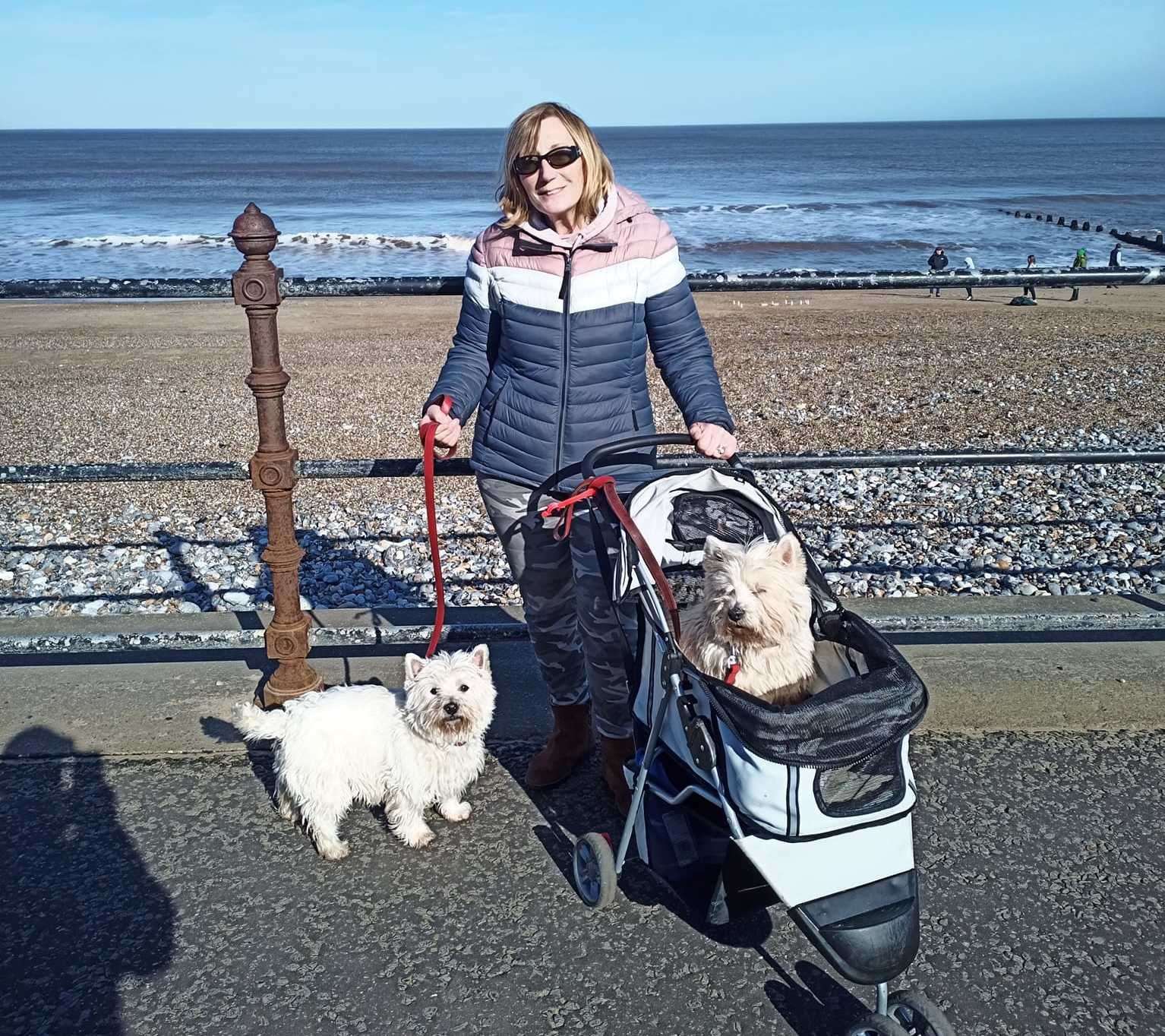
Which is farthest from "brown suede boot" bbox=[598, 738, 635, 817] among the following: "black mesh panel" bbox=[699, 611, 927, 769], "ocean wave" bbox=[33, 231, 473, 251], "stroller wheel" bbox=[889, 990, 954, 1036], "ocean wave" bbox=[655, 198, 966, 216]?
"ocean wave" bbox=[655, 198, 966, 216]

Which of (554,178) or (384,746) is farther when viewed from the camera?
(384,746)

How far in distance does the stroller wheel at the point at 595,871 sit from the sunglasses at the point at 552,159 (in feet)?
6.88

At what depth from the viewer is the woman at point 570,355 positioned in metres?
3.44

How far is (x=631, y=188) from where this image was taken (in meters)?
20.2

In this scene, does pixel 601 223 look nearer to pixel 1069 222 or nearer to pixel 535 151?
pixel 535 151

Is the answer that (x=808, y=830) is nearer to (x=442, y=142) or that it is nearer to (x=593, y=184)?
(x=593, y=184)

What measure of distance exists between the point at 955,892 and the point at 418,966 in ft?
5.42

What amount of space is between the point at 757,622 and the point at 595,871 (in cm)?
94

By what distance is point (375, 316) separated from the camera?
22469mm

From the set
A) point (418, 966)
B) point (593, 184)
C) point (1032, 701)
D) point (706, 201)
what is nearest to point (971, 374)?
point (1032, 701)

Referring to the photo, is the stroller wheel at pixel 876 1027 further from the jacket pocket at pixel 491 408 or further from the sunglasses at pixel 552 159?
the sunglasses at pixel 552 159

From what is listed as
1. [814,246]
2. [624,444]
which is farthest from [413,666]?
[814,246]

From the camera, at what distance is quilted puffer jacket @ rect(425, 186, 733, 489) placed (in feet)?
11.3

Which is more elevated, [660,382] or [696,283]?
[696,283]
